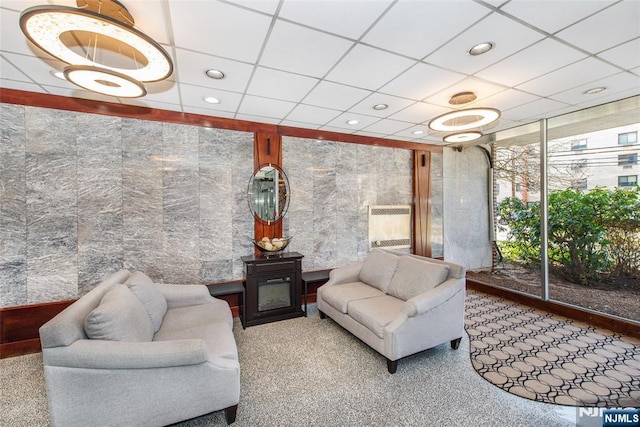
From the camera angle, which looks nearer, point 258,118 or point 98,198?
point 98,198

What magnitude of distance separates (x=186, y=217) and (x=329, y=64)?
267cm

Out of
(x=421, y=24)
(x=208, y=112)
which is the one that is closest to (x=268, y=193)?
(x=208, y=112)

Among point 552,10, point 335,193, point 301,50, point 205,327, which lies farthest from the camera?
point 335,193

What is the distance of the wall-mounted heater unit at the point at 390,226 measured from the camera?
4.92 meters

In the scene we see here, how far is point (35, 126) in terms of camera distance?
294 cm

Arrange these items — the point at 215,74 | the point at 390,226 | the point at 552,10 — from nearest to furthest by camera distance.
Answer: the point at 552,10
the point at 215,74
the point at 390,226

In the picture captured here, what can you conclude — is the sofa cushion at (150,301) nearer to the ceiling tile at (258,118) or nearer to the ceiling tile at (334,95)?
the ceiling tile at (258,118)

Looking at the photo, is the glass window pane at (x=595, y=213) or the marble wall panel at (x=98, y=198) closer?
the marble wall panel at (x=98, y=198)

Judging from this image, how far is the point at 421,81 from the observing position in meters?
2.72

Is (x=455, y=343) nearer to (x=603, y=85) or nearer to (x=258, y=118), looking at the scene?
(x=603, y=85)

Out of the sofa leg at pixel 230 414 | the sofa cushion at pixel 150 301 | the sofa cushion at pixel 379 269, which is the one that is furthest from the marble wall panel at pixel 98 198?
the sofa cushion at pixel 379 269

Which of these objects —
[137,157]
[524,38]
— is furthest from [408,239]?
[137,157]

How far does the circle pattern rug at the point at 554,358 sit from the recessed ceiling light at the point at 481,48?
283 centimetres

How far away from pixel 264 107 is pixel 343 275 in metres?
2.49
